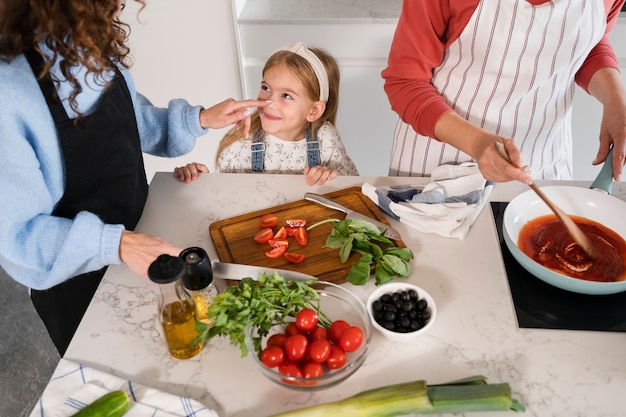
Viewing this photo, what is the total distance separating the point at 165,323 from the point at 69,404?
194 millimetres

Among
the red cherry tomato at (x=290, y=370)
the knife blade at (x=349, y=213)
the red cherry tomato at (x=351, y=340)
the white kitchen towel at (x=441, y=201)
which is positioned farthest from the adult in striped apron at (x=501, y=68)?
the red cherry tomato at (x=290, y=370)

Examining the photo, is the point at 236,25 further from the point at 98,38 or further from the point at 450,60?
the point at 98,38

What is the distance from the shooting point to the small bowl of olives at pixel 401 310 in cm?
98

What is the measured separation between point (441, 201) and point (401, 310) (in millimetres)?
379

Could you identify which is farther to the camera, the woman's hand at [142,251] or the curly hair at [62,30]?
the woman's hand at [142,251]

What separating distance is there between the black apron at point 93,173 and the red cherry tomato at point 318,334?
21.8 inches

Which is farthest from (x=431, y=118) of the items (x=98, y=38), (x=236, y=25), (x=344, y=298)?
(x=236, y=25)

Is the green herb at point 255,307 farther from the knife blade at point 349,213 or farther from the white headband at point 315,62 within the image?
the white headband at point 315,62

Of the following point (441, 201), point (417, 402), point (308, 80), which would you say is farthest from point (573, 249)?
point (308, 80)

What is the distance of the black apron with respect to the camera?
1.05m

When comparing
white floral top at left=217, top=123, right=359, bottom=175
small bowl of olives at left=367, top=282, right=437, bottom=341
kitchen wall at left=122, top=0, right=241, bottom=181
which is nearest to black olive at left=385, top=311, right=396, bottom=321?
small bowl of olives at left=367, top=282, right=437, bottom=341

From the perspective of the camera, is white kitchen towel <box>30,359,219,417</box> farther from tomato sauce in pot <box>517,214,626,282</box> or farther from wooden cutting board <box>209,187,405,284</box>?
tomato sauce in pot <box>517,214,626,282</box>

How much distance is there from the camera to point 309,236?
1.23 m

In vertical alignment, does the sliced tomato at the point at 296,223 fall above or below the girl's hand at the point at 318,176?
above
